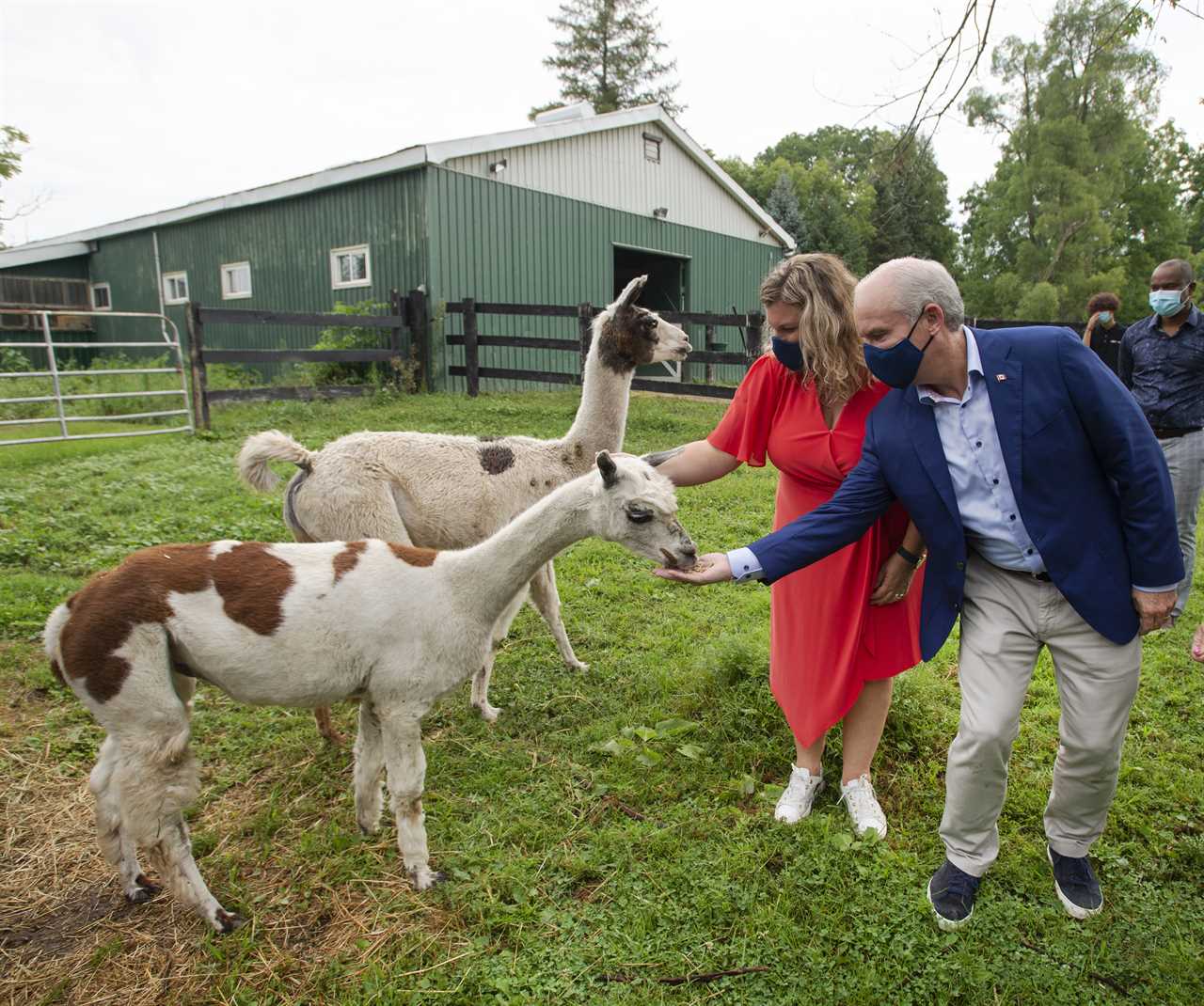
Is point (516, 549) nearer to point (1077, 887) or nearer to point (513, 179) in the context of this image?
point (1077, 887)

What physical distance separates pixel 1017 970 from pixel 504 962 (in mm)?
1647

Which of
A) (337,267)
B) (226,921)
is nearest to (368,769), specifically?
(226,921)

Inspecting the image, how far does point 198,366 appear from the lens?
10.5 metres

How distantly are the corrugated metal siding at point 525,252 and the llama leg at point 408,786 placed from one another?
37.9ft

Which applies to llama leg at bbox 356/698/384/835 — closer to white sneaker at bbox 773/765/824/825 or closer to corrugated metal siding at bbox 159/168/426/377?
white sneaker at bbox 773/765/824/825

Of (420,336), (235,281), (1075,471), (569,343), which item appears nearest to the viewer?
(1075,471)

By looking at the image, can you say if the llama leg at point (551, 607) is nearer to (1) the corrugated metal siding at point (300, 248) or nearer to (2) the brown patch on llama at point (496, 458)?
(2) the brown patch on llama at point (496, 458)

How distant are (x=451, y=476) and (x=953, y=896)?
3.01m

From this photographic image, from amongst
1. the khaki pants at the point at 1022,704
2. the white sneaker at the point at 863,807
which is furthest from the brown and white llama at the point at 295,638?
the white sneaker at the point at 863,807

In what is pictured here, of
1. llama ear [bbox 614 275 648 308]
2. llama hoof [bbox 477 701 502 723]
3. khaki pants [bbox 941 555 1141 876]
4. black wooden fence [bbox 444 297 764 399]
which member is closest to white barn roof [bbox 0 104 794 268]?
black wooden fence [bbox 444 297 764 399]

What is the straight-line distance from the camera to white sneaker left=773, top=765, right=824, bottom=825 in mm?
3102

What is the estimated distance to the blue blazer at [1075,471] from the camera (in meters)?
2.24

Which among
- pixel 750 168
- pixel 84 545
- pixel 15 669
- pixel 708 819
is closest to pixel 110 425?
pixel 84 545

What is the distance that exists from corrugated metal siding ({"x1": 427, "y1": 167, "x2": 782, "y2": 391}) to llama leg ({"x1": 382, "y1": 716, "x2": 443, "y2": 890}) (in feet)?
Result: 37.9
